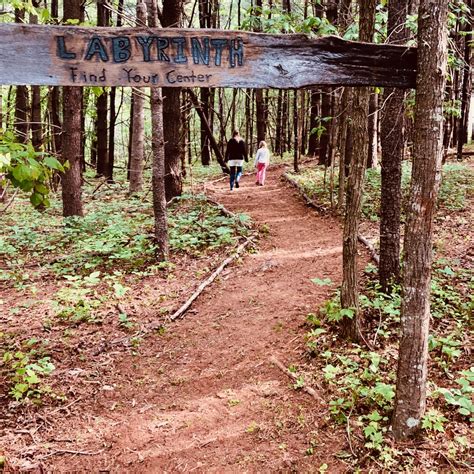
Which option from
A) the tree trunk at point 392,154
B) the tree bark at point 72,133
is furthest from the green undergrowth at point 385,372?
the tree bark at point 72,133

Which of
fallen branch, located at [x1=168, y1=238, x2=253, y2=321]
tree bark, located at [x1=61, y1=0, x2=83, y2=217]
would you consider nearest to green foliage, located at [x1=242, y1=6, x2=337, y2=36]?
fallen branch, located at [x1=168, y1=238, x2=253, y2=321]

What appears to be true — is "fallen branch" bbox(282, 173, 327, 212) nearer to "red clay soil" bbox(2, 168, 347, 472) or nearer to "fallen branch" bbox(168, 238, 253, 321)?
"fallen branch" bbox(168, 238, 253, 321)

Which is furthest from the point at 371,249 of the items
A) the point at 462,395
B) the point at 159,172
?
the point at 159,172

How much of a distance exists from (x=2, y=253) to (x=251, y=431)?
705cm

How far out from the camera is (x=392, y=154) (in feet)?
21.9

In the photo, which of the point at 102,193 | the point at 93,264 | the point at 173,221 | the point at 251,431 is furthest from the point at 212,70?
the point at 102,193

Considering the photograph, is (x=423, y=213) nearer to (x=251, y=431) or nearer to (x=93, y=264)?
Answer: (x=251, y=431)

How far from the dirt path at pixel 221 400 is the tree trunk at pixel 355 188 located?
32.7 inches

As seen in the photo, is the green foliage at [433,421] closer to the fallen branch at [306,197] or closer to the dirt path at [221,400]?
the dirt path at [221,400]

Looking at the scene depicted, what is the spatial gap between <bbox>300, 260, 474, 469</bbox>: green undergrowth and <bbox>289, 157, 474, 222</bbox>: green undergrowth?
481 cm

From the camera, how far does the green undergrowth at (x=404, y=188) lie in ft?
38.9

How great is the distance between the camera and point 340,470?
415 centimetres

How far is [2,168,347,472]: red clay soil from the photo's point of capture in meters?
4.37

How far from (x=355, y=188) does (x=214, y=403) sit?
312 cm
